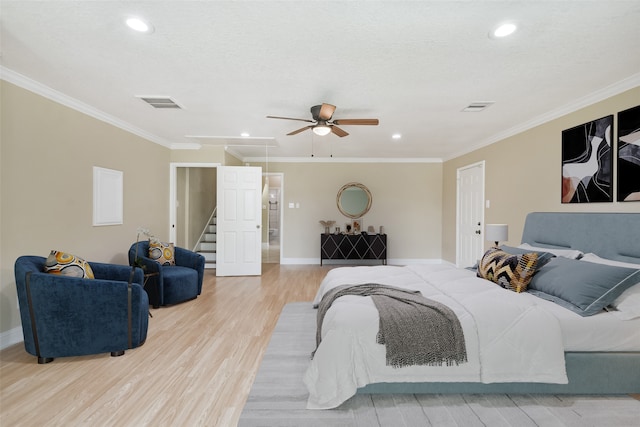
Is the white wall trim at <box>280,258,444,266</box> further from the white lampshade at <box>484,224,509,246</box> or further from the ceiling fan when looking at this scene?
the ceiling fan

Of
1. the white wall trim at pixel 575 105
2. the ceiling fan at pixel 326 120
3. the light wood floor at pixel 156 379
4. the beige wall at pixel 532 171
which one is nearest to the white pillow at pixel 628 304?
the beige wall at pixel 532 171

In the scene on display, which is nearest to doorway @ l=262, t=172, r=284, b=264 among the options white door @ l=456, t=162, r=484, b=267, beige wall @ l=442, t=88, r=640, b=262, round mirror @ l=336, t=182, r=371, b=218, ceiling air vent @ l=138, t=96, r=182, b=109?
round mirror @ l=336, t=182, r=371, b=218

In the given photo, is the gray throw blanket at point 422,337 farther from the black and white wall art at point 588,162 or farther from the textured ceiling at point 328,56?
the black and white wall art at point 588,162

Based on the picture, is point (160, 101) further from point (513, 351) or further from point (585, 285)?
point (585, 285)

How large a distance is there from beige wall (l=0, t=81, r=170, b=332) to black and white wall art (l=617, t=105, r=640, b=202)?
18.4 feet

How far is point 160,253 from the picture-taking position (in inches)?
169

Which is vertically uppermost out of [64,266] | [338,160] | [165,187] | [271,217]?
[338,160]

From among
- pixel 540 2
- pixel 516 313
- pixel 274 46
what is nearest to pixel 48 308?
pixel 274 46

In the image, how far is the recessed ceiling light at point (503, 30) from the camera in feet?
6.59

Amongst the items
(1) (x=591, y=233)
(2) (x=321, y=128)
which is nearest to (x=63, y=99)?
(2) (x=321, y=128)

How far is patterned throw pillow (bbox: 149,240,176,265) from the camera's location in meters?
4.25

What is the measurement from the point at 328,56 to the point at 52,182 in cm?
308

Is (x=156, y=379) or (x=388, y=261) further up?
(x=388, y=261)

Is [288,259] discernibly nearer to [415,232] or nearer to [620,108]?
[415,232]
